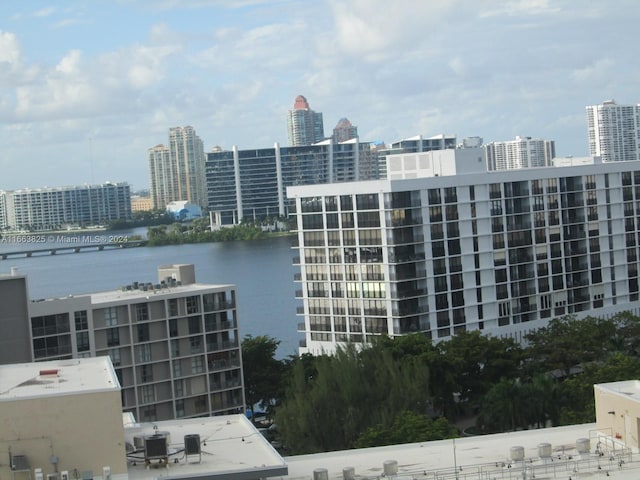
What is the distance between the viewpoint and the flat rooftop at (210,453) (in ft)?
24.1

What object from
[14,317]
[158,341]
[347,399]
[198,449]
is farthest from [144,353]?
[198,449]

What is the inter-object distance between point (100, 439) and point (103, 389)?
0.32 m

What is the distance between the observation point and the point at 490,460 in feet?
26.9

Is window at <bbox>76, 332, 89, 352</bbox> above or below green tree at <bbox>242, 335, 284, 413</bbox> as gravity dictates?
above

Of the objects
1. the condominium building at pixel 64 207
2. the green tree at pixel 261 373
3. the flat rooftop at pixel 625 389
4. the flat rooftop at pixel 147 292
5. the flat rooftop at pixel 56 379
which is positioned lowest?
the green tree at pixel 261 373

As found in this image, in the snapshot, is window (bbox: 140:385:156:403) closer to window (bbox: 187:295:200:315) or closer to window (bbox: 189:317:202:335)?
window (bbox: 189:317:202:335)

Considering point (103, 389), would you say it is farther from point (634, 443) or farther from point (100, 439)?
point (634, 443)

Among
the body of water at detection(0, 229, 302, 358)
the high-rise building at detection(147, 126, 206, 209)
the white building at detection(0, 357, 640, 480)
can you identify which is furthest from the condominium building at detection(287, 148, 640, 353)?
the high-rise building at detection(147, 126, 206, 209)

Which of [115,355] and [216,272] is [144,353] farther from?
[216,272]

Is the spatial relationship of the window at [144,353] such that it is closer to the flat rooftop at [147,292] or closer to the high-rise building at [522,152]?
the flat rooftop at [147,292]

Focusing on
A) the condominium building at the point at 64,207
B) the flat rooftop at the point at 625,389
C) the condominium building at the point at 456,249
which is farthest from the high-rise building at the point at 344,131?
the flat rooftop at the point at 625,389

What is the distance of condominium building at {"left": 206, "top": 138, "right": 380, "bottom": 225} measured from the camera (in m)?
82.2

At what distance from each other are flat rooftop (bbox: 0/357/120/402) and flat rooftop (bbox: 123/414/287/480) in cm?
47

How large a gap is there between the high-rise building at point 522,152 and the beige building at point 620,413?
60.0 meters
